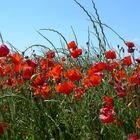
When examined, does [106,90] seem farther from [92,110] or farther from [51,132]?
[51,132]

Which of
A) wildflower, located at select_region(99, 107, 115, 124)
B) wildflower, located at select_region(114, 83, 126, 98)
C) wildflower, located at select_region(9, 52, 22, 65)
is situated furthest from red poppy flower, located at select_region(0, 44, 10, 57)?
wildflower, located at select_region(99, 107, 115, 124)

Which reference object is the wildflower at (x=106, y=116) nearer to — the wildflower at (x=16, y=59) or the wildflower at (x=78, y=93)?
the wildflower at (x=78, y=93)

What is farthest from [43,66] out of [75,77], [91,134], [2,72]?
[91,134]

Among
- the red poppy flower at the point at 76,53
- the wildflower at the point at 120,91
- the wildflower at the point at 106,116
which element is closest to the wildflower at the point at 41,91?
the red poppy flower at the point at 76,53

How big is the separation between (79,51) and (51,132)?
0.69 metres

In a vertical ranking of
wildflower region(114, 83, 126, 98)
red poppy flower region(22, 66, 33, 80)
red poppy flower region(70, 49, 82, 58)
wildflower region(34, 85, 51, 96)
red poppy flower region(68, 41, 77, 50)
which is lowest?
wildflower region(114, 83, 126, 98)

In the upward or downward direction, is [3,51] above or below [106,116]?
above

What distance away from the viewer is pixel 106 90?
3.25 meters

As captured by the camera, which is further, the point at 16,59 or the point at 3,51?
the point at 16,59

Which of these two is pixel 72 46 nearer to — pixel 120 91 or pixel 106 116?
pixel 120 91

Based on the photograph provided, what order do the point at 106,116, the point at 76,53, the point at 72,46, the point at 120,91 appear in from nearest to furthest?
the point at 106,116 < the point at 120,91 < the point at 76,53 < the point at 72,46

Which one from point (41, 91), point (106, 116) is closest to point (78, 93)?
point (41, 91)

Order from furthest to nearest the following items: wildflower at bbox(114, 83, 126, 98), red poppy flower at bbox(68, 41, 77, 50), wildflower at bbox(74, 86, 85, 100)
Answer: red poppy flower at bbox(68, 41, 77, 50)
wildflower at bbox(74, 86, 85, 100)
wildflower at bbox(114, 83, 126, 98)

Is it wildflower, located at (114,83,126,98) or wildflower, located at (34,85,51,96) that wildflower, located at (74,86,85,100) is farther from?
wildflower, located at (114,83,126,98)
